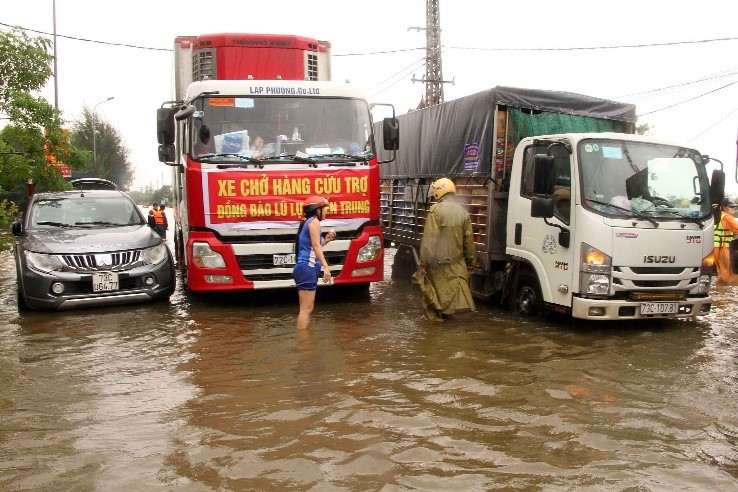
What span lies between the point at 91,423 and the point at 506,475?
9.26 ft

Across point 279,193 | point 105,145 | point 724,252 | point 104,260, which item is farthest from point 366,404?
point 105,145

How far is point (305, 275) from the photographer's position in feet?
25.0

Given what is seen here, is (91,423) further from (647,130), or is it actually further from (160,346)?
(647,130)

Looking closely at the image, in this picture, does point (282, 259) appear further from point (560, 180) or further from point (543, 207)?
point (560, 180)

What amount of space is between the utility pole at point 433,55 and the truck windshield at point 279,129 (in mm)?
18602

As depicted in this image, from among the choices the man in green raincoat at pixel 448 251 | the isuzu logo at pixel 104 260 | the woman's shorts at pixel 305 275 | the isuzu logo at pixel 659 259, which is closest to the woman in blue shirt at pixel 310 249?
the woman's shorts at pixel 305 275

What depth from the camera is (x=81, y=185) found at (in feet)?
47.1

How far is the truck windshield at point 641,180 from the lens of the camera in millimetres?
7629

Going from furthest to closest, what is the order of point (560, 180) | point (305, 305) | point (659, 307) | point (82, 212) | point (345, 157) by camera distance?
point (82, 212)
point (345, 157)
point (560, 180)
point (305, 305)
point (659, 307)

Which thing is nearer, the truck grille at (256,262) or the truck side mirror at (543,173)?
the truck side mirror at (543,173)

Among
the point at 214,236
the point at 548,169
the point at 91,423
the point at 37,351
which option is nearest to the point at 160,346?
the point at 37,351

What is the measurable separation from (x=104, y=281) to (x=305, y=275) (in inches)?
114

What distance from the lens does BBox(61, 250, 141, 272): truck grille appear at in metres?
8.84

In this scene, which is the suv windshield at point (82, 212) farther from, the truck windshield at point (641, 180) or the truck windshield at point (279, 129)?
the truck windshield at point (641, 180)
